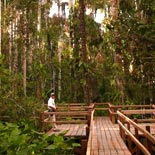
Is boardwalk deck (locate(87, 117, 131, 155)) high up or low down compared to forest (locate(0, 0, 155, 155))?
down

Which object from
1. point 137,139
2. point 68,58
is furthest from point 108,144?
point 68,58

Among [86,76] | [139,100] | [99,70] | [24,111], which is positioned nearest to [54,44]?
[99,70]

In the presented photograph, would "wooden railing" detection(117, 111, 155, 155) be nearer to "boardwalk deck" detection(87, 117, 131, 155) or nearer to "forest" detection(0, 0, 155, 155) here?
"boardwalk deck" detection(87, 117, 131, 155)

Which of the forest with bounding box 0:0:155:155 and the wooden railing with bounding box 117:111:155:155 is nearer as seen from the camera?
the wooden railing with bounding box 117:111:155:155

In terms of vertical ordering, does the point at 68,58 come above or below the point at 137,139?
above

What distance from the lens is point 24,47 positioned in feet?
105

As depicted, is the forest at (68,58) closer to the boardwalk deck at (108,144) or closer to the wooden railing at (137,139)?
the boardwalk deck at (108,144)

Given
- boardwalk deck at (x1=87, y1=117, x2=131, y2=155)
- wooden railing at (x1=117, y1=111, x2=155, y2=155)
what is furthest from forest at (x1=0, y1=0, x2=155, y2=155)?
wooden railing at (x1=117, y1=111, x2=155, y2=155)

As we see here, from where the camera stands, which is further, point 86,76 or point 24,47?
point 24,47

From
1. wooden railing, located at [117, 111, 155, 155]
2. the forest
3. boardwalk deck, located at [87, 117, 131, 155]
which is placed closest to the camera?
wooden railing, located at [117, 111, 155, 155]

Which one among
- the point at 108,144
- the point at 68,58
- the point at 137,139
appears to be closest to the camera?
the point at 137,139

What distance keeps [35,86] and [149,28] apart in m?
22.4

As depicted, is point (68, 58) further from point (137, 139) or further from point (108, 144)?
point (137, 139)

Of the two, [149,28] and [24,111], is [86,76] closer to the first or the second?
[24,111]
